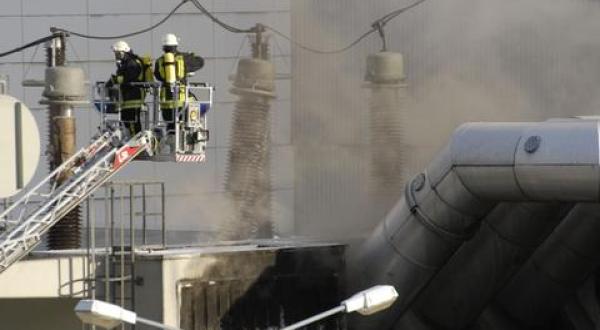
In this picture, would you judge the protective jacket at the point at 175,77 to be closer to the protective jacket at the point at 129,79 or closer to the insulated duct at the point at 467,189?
the protective jacket at the point at 129,79

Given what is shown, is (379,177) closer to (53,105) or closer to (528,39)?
(528,39)

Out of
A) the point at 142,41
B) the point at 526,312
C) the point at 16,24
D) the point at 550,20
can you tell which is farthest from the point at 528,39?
the point at 16,24

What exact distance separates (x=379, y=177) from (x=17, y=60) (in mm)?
9442

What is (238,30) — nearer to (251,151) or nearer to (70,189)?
(251,151)

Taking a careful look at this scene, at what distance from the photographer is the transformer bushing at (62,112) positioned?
22.7 metres

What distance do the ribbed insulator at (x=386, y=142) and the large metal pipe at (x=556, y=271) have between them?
4.19 m

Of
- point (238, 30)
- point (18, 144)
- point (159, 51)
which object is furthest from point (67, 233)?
point (159, 51)

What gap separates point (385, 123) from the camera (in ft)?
81.5

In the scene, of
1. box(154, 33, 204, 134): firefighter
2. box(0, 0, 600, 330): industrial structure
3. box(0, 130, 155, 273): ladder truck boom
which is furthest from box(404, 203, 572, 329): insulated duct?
box(0, 130, 155, 273): ladder truck boom

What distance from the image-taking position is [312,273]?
759 inches

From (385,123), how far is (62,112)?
4.89 metres

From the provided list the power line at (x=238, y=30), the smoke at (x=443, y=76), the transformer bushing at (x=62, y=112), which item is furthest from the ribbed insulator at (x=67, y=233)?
the smoke at (x=443, y=76)

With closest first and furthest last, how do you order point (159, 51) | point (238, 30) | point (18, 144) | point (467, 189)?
point (467, 189) < point (18, 144) < point (238, 30) < point (159, 51)

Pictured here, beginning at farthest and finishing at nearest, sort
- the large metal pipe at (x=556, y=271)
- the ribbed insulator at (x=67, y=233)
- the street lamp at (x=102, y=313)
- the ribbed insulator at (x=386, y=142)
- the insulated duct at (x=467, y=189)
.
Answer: the ribbed insulator at (x=386, y=142), the ribbed insulator at (x=67, y=233), the large metal pipe at (x=556, y=271), the insulated duct at (x=467, y=189), the street lamp at (x=102, y=313)
